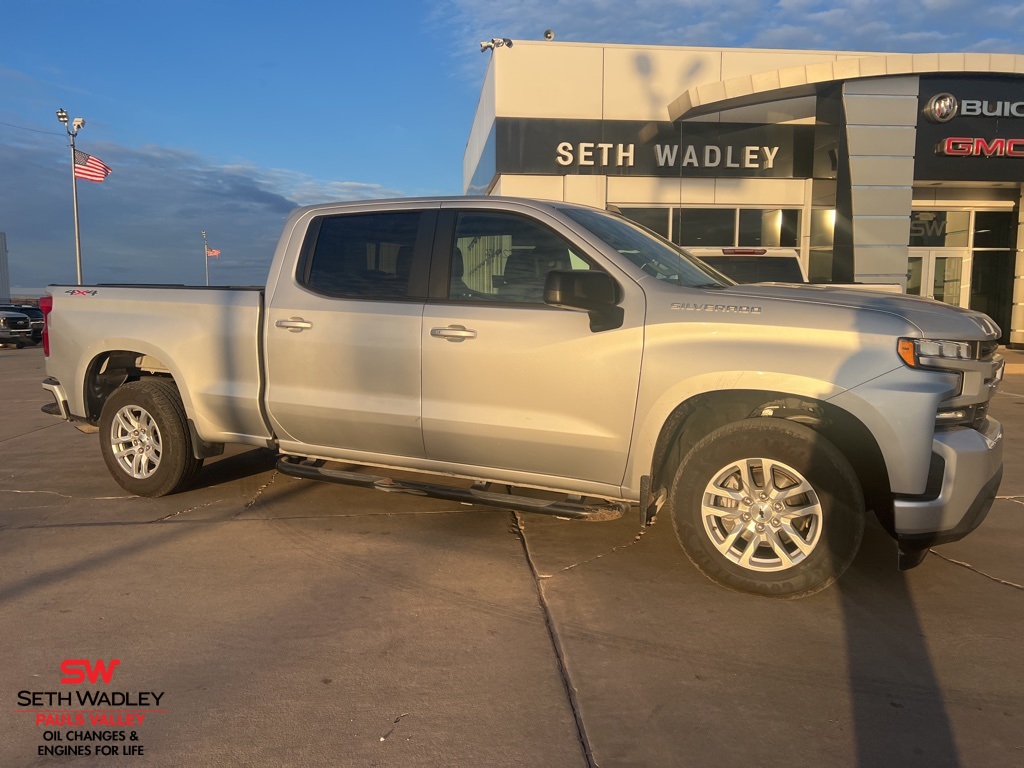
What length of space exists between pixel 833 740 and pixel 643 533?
2.24 meters

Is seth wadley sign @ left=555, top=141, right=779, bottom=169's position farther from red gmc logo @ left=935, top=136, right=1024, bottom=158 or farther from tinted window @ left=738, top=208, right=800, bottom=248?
red gmc logo @ left=935, top=136, right=1024, bottom=158

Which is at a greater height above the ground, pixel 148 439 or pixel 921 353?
pixel 921 353

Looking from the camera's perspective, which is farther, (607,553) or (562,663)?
(607,553)

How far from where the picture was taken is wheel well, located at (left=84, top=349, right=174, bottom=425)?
17.9ft

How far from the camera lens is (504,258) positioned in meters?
4.29

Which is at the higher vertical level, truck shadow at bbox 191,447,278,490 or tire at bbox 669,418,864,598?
tire at bbox 669,418,864,598

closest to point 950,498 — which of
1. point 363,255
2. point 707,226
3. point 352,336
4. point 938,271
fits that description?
point 352,336

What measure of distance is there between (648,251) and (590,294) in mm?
898

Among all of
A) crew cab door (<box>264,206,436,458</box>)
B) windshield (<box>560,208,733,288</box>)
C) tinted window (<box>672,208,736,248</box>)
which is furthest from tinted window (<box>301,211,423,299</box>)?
tinted window (<box>672,208,736,248</box>)

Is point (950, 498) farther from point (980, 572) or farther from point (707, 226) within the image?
point (707, 226)

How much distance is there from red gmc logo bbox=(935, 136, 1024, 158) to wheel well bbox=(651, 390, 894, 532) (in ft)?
45.1

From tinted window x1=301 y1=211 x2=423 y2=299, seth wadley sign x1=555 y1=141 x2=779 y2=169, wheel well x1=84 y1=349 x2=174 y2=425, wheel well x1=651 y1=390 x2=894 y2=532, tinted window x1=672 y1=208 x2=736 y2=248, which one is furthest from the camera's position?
tinted window x1=672 y1=208 x2=736 y2=248

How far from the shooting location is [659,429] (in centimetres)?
375

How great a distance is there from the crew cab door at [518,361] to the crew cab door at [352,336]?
14 centimetres
